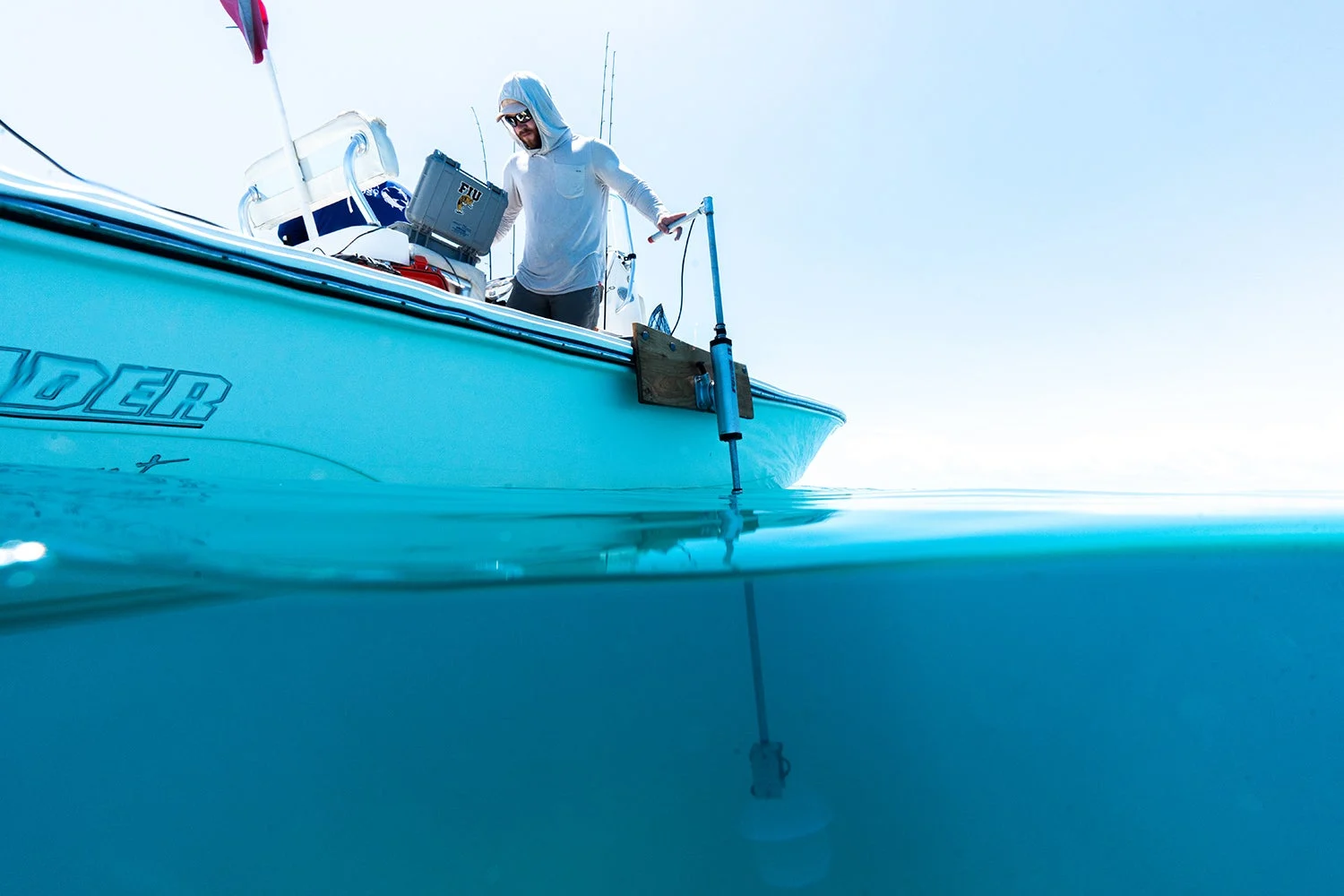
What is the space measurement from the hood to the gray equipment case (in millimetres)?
727

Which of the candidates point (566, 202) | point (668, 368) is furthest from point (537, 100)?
point (668, 368)

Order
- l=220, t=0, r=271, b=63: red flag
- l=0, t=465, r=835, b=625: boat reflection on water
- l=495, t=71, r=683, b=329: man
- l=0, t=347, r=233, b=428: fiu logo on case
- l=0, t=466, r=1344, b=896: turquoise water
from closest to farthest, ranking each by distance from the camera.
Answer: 1. l=0, t=466, r=1344, b=896: turquoise water
2. l=0, t=465, r=835, b=625: boat reflection on water
3. l=0, t=347, r=233, b=428: fiu logo on case
4. l=495, t=71, r=683, b=329: man
5. l=220, t=0, r=271, b=63: red flag

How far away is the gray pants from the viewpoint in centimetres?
321

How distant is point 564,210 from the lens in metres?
3.11

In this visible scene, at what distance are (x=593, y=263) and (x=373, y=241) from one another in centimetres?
201

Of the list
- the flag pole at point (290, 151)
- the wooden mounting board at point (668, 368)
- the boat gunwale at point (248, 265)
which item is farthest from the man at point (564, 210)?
the flag pole at point (290, 151)

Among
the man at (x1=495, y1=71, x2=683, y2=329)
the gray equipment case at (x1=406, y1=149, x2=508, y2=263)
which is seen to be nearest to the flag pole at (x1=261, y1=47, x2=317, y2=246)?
the gray equipment case at (x1=406, y1=149, x2=508, y2=263)

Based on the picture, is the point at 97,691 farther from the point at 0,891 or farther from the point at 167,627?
the point at 0,891

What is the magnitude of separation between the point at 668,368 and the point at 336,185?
3.26 m

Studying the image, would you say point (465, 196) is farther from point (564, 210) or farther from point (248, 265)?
point (248, 265)

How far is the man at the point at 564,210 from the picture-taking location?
3.06m

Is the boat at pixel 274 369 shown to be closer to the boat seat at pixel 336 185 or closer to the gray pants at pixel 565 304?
the gray pants at pixel 565 304

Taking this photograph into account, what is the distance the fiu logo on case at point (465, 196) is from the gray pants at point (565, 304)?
2.47 feet

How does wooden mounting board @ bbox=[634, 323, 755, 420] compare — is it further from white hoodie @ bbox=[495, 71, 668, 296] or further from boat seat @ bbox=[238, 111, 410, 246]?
boat seat @ bbox=[238, 111, 410, 246]
